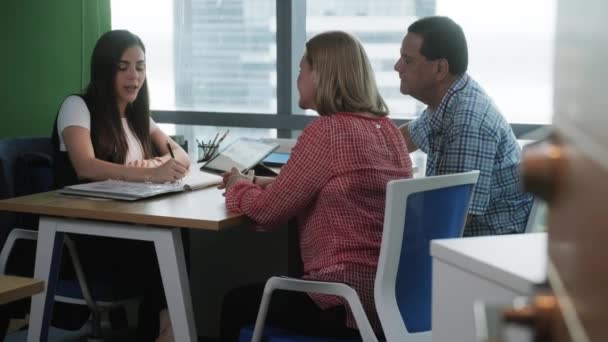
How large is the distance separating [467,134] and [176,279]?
903 mm

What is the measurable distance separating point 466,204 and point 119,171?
1.24 meters

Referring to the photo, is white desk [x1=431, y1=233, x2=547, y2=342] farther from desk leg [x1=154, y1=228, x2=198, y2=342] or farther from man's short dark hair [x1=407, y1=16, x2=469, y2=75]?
man's short dark hair [x1=407, y1=16, x2=469, y2=75]

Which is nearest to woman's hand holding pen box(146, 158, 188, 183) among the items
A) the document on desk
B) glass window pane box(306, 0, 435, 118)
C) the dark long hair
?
the document on desk

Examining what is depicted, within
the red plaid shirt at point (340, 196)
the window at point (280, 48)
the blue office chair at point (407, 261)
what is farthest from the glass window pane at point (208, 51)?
the blue office chair at point (407, 261)

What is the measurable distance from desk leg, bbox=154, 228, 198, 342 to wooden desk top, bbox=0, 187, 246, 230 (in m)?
0.07

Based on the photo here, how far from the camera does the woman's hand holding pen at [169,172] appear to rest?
8.61 feet

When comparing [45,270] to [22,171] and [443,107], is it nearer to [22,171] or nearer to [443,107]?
[22,171]

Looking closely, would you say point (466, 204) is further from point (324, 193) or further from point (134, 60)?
point (134, 60)

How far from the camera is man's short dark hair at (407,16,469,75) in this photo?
8.31 ft

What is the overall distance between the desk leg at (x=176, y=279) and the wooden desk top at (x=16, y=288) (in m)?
0.65

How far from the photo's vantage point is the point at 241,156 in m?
2.71

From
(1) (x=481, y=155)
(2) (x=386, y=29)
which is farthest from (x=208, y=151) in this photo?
(1) (x=481, y=155)

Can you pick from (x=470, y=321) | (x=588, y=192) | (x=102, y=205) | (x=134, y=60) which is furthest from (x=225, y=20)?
(x=588, y=192)

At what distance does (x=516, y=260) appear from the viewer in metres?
0.90
